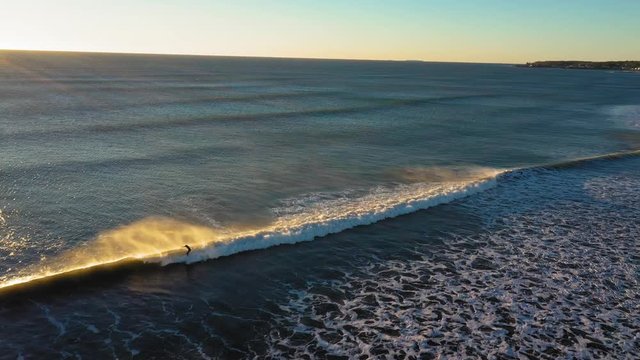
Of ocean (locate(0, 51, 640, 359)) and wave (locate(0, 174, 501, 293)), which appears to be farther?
wave (locate(0, 174, 501, 293))

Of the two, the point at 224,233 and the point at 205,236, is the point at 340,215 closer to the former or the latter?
the point at 224,233

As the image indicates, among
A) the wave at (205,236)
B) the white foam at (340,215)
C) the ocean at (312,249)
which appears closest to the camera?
the ocean at (312,249)

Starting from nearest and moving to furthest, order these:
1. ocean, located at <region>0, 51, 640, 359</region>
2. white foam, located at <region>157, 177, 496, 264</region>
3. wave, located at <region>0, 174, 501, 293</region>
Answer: ocean, located at <region>0, 51, 640, 359</region>, wave, located at <region>0, 174, 501, 293</region>, white foam, located at <region>157, 177, 496, 264</region>

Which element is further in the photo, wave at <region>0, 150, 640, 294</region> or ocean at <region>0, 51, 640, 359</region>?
wave at <region>0, 150, 640, 294</region>

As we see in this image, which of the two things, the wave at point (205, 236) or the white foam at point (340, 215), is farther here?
the white foam at point (340, 215)

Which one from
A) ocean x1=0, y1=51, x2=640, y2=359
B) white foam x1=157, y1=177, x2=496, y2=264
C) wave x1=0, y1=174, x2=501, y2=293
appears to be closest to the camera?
ocean x1=0, y1=51, x2=640, y2=359

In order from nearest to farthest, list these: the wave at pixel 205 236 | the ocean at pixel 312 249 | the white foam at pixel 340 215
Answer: the ocean at pixel 312 249
the wave at pixel 205 236
the white foam at pixel 340 215
